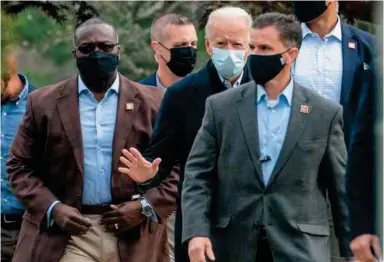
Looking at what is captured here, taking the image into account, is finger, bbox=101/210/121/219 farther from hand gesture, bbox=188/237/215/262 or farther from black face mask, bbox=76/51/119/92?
hand gesture, bbox=188/237/215/262

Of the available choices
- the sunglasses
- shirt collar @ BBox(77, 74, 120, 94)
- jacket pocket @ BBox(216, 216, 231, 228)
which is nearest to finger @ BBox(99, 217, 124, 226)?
shirt collar @ BBox(77, 74, 120, 94)

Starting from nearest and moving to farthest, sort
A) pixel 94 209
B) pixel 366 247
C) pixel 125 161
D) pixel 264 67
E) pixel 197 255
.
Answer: pixel 366 247, pixel 197 255, pixel 264 67, pixel 125 161, pixel 94 209

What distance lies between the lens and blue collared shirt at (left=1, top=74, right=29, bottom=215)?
11391mm

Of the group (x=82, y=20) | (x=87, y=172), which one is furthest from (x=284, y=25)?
(x=82, y=20)

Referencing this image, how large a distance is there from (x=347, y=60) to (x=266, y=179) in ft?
4.72

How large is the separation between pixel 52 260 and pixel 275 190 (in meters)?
1.79

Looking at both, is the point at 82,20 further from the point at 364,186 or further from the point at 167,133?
the point at 364,186

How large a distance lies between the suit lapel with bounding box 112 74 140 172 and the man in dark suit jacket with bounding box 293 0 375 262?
1.01 m

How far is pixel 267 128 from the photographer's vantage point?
8602 mm

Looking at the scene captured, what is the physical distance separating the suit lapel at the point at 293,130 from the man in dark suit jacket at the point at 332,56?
0.92 metres

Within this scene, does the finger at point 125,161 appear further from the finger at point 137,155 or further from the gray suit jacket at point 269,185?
the gray suit jacket at point 269,185

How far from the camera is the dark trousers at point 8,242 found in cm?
1141

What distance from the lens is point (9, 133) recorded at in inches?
451

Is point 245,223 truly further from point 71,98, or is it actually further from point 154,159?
point 71,98
